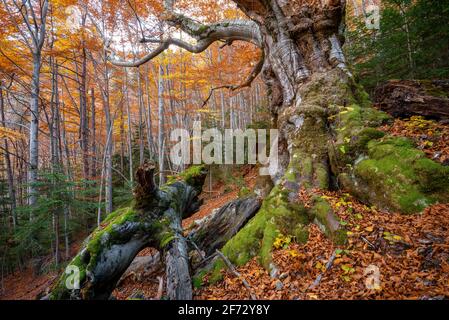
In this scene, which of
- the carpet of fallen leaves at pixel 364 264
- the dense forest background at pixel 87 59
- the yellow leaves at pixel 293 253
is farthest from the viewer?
the dense forest background at pixel 87 59

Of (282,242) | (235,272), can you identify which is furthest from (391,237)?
(235,272)

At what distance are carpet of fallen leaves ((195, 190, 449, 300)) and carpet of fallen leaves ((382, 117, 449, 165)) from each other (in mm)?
697

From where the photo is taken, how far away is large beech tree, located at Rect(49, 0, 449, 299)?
2.45 metres

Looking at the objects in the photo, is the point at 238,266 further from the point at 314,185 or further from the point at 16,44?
the point at 16,44

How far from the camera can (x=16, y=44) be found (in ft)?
29.1

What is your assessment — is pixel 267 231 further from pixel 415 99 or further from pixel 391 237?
pixel 415 99

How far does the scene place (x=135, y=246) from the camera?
3004mm

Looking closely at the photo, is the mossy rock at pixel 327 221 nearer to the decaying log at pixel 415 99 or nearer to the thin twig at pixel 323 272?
the thin twig at pixel 323 272

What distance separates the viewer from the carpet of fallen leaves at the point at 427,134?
8.09ft

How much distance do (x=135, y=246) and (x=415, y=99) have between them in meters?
5.02

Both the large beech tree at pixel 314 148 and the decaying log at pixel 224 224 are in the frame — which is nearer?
the large beech tree at pixel 314 148

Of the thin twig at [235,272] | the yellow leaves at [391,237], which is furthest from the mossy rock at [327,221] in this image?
the thin twig at [235,272]
